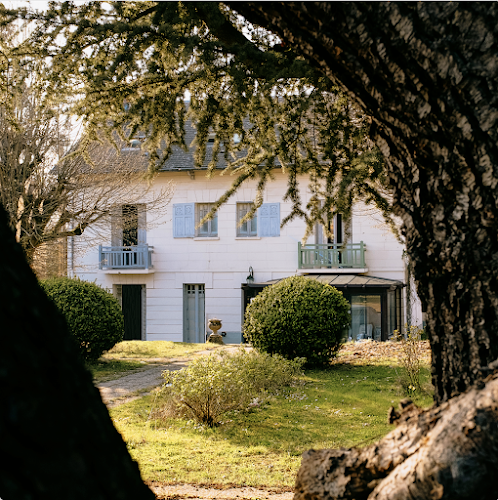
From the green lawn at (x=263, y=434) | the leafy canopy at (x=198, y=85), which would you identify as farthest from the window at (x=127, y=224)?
the leafy canopy at (x=198, y=85)

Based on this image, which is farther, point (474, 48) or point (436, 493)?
point (474, 48)

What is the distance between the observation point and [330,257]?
60.4 ft

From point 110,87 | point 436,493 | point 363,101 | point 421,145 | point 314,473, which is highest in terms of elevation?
point 110,87

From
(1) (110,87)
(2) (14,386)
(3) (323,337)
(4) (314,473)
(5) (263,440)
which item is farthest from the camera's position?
(3) (323,337)

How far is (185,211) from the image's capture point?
19.8 meters

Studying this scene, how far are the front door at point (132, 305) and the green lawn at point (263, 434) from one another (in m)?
12.6

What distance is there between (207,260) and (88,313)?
844 cm

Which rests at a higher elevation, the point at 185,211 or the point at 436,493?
the point at 185,211

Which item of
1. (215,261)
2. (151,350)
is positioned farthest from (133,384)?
(215,261)

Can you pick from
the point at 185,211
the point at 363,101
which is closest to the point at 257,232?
the point at 185,211

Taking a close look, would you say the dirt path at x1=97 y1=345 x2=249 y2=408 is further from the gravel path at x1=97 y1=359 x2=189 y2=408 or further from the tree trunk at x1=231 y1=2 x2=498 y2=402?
the tree trunk at x1=231 y1=2 x2=498 y2=402

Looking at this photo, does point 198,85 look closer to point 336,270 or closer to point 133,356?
point 133,356

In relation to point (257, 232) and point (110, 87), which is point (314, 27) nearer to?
point (110, 87)

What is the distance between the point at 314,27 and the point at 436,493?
1.62 metres
